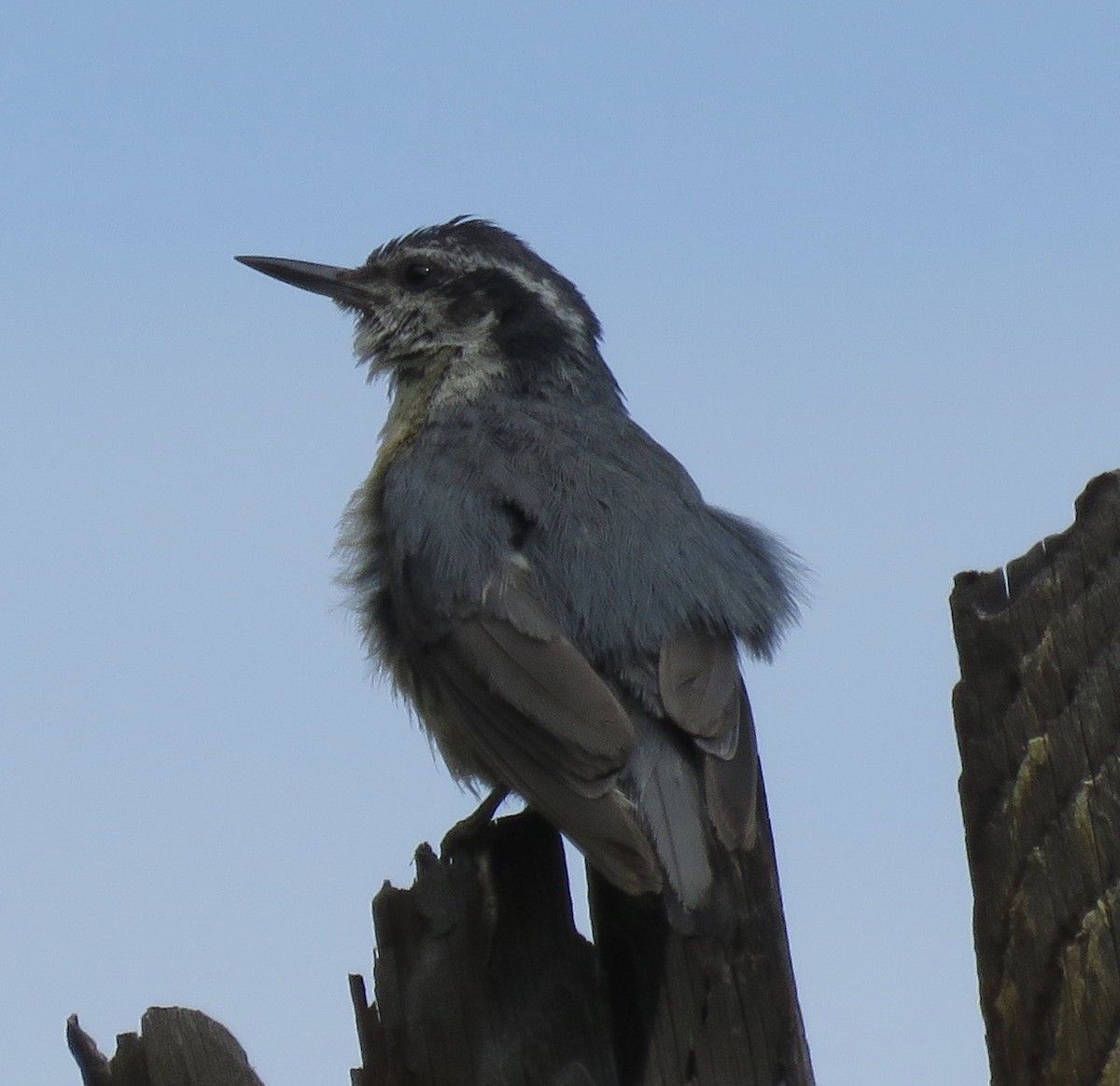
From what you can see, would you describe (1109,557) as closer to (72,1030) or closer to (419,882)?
(419,882)

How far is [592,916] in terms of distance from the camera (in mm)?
3055

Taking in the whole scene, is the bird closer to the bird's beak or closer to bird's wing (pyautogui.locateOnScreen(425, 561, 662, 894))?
bird's wing (pyautogui.locateOnScreen(425, 561, 662, 894))

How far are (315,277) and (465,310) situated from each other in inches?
30.7

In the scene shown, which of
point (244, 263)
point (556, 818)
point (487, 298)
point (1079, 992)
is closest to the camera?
point (1079, 992)

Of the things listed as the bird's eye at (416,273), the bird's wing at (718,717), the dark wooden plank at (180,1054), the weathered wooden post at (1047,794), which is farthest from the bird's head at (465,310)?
the weathered wooden post at (1047,794)

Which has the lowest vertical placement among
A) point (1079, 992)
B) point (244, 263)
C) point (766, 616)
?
point (1079, 992)

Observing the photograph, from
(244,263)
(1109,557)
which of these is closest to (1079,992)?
(1109,557)

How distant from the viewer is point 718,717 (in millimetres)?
3721

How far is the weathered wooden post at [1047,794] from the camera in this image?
221 centimetres

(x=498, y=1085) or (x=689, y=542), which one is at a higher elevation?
(x=689, y=542)

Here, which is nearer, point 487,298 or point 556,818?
point 556,818

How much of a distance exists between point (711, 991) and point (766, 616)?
6.49ft

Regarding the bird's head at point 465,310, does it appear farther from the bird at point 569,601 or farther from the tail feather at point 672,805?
the tail feather at point 672,805

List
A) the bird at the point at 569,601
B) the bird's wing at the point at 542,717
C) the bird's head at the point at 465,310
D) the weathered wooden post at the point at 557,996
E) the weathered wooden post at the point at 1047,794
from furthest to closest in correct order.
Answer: the bird's head at the point at 465,310 < the bird at the point at 569,601 < the bird's wing at the point at 542,717 < the weathered wooden post at the point at 557,996 < the weathered wooden post at the point at 1047,794
